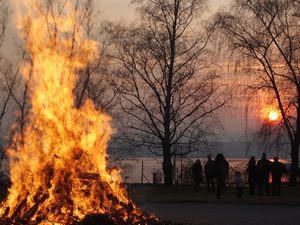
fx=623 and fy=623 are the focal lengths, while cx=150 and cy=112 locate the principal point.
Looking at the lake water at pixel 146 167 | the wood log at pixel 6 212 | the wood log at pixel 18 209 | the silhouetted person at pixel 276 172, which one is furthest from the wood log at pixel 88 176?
the lake water at pixel 146 167

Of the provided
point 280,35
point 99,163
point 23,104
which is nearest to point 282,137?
point 280,35

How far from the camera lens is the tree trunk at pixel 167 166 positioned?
36.5 meters

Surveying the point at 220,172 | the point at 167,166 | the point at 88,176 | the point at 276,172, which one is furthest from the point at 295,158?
the point at 88,176

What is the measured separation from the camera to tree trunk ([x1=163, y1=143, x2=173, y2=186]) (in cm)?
3650

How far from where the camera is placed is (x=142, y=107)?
3875 centimetres

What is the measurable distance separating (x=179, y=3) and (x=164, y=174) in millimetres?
10278

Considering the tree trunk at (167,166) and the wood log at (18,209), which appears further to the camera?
the tree trunk at (167,166)

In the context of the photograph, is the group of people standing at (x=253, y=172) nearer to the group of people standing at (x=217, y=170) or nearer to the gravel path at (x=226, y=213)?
the group of people standing at (x=217, y=170)

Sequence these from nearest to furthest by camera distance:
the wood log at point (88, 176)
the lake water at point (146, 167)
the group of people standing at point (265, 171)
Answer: the wood log at point (88, 176)
the group of people standing at point (265, 171)
the lake water at point (146, 167)

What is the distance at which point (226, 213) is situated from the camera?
1866 centimetres

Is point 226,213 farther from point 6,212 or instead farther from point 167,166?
point 167,166

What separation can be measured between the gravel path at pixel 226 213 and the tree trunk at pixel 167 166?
13.3 m

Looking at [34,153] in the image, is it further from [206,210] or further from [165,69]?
[165,69]

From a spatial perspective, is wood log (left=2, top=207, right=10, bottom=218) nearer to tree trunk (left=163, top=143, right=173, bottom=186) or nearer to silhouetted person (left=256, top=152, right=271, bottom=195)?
silhouetted person (left=256, top=152, right=271, bottom=195)
